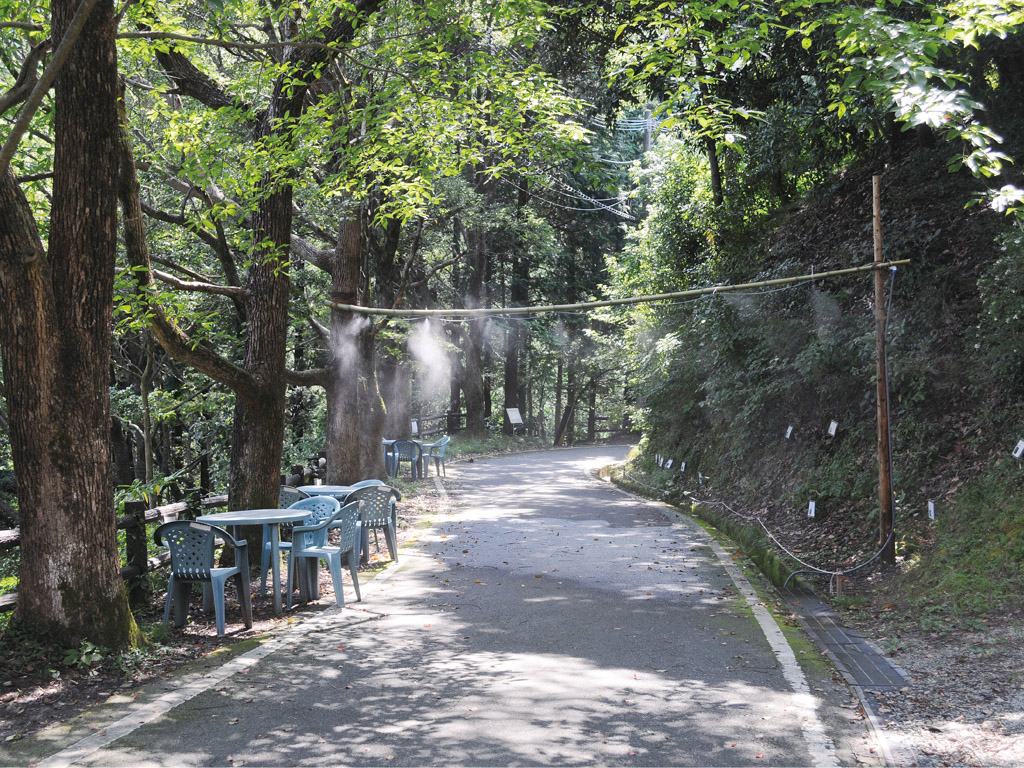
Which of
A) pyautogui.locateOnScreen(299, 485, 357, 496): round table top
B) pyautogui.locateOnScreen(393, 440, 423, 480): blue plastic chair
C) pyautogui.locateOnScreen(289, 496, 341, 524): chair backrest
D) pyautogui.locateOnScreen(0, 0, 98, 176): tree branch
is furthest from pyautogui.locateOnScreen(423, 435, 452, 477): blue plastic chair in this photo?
pyautogui.locateOnScreen(0, 0, 98, 176): tree branch

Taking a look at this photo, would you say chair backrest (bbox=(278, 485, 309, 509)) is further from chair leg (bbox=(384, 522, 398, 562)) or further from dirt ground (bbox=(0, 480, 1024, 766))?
dirt ground (bbox=(0, 480, 1024, 766))

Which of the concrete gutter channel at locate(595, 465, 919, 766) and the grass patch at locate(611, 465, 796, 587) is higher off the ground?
the grass patch at locate(611, 465, 796, 587)

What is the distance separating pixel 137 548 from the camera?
8656 millimetres

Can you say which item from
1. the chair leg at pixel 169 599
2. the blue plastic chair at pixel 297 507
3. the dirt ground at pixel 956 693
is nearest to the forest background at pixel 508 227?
the dirt ground at pixel 956 693

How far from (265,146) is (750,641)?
7102 mm

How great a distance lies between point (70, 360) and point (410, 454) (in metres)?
15.1

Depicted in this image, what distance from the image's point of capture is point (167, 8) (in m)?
10.8

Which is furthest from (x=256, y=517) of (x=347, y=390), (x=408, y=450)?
(x=408, y=450)

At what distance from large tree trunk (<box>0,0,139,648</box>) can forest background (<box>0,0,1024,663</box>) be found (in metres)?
0.02

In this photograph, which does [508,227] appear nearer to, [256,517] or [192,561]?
[256,517]

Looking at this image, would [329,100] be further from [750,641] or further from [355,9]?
[750,641]

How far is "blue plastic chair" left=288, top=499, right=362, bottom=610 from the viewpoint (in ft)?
29.2

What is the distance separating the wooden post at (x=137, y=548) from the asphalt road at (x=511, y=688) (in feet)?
6.55

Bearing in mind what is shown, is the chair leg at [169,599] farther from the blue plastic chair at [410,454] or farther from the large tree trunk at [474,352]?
the large tree trunk at [474,352]
